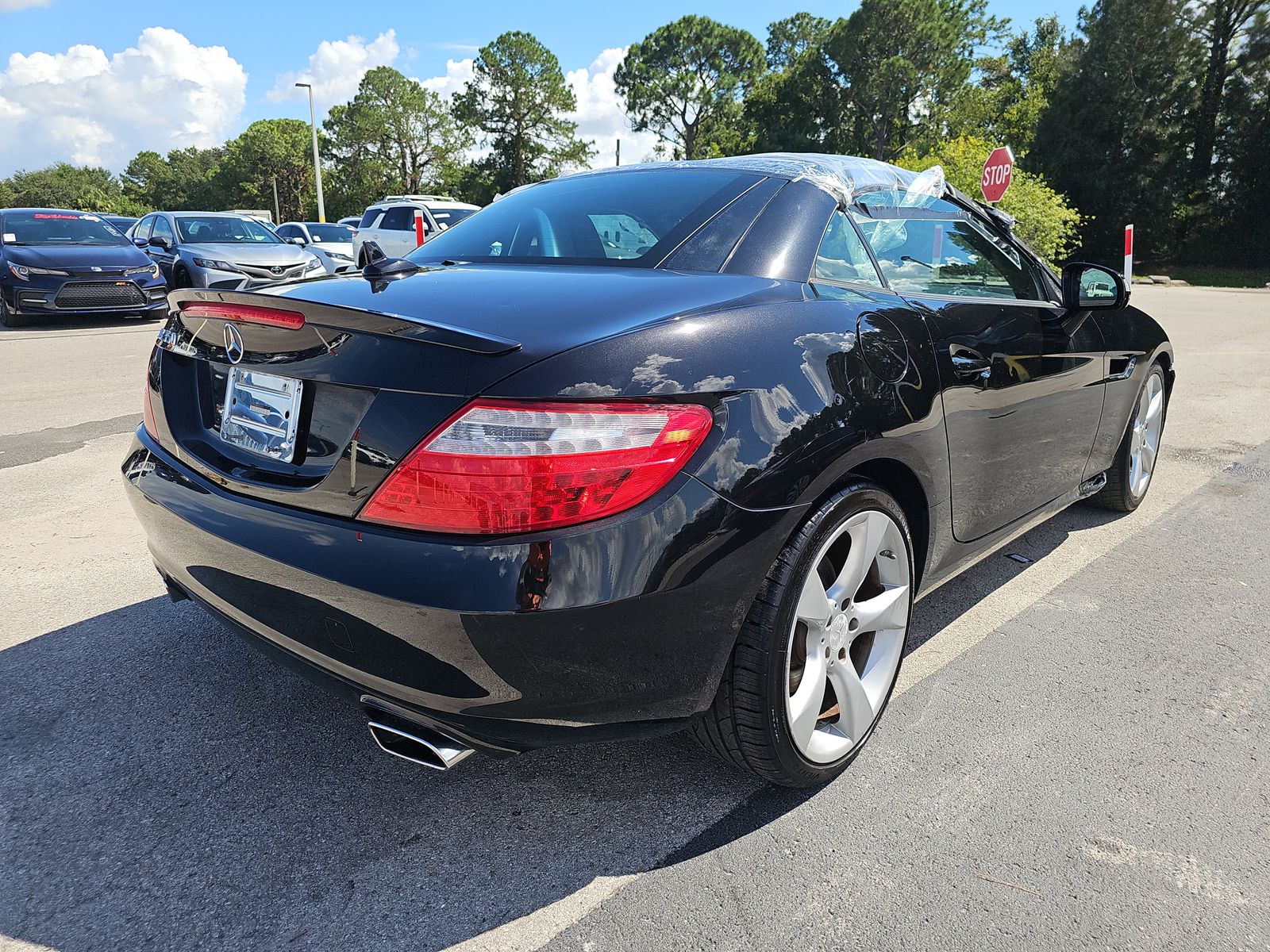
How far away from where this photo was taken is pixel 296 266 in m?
12.6

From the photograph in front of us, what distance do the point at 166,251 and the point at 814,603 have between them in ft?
43.7

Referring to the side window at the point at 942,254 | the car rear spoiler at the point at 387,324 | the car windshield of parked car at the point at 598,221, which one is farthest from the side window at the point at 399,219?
the car rear spoiler at the point at 387,324

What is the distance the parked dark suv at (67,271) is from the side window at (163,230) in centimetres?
78

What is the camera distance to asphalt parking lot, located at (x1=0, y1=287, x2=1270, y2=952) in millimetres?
1800

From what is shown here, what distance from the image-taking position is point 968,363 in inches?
101

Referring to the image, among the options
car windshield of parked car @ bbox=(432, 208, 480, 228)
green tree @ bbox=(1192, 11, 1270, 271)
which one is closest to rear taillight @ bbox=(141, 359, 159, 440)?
car windshield of parked car @ bbox=(432, 208, 480, 228)

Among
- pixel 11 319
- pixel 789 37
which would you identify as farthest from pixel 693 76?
pixel 11 319

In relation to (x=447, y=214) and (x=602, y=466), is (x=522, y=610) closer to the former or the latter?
(x=602, y=466)

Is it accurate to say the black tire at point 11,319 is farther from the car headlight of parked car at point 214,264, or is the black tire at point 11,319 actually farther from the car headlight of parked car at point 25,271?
the car headlight of parked car at point 214,264

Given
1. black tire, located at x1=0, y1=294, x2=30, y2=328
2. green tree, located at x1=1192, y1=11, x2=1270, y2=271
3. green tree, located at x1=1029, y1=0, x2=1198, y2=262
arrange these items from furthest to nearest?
green tree, located at x1=1029, y1=0, x2=1198, y2=262
green tree, located at x1=1192, y1=11, x2=1270, y2=271
black tire, located at x1=0, y1=294, x2=30, y2=328

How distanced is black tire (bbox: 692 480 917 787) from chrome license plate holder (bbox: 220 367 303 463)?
1027mm

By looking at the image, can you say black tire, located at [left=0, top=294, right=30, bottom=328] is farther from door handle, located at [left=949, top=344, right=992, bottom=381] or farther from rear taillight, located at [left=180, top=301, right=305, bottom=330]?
door handle, located at [left=949, top=344, right=992, bottom=381]

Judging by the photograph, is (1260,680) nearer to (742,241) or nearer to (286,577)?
(742,241)

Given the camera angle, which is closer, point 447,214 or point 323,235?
point 447,214
